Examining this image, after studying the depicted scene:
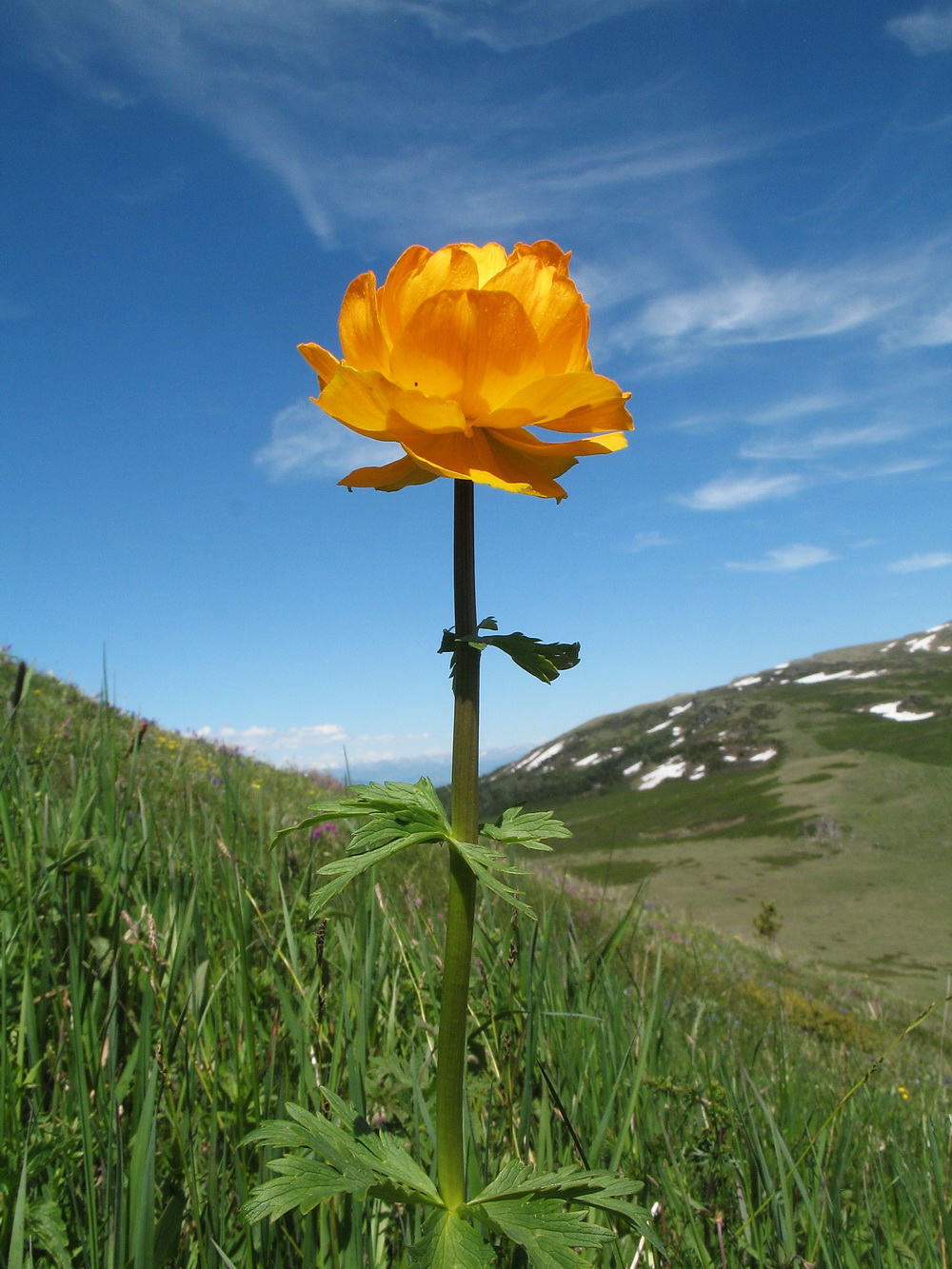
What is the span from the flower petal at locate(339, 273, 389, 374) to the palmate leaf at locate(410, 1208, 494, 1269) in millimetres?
1267

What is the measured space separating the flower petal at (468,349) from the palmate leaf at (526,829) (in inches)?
26.2

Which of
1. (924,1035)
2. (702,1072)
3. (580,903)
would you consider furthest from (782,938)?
(702,1072)

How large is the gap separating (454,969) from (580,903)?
14.1 metres

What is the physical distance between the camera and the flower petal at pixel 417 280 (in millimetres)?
1217

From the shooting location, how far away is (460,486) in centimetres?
119

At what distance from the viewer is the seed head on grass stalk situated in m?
1.11

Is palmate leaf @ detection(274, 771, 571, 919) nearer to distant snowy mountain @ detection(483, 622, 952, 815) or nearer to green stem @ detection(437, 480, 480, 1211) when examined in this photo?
green stem @ detection(437, 480, 480, 1211)

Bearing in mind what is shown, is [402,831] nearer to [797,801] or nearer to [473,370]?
[473,370]

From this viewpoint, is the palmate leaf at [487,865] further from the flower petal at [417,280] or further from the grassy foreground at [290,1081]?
the grassy foreground at [290,1081]

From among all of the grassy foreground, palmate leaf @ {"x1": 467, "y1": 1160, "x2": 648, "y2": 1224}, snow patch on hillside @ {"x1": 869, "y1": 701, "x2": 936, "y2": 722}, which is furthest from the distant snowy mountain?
palmate leaf @ {"x1": 467, "y1": 1160, "x2": 648, "y2": 1224}

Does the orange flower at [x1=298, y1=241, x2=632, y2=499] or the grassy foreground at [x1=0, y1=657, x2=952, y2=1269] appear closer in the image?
the orange flower at [x1=298, y1=241, x2=632, y2=499]

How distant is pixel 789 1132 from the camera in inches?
96.4

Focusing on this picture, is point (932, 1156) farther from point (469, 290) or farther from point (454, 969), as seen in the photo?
point (469, 290)

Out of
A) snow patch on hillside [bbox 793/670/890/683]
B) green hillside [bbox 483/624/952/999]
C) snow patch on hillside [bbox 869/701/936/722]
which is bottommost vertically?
green hillside [bbox 483/624/952/999]
